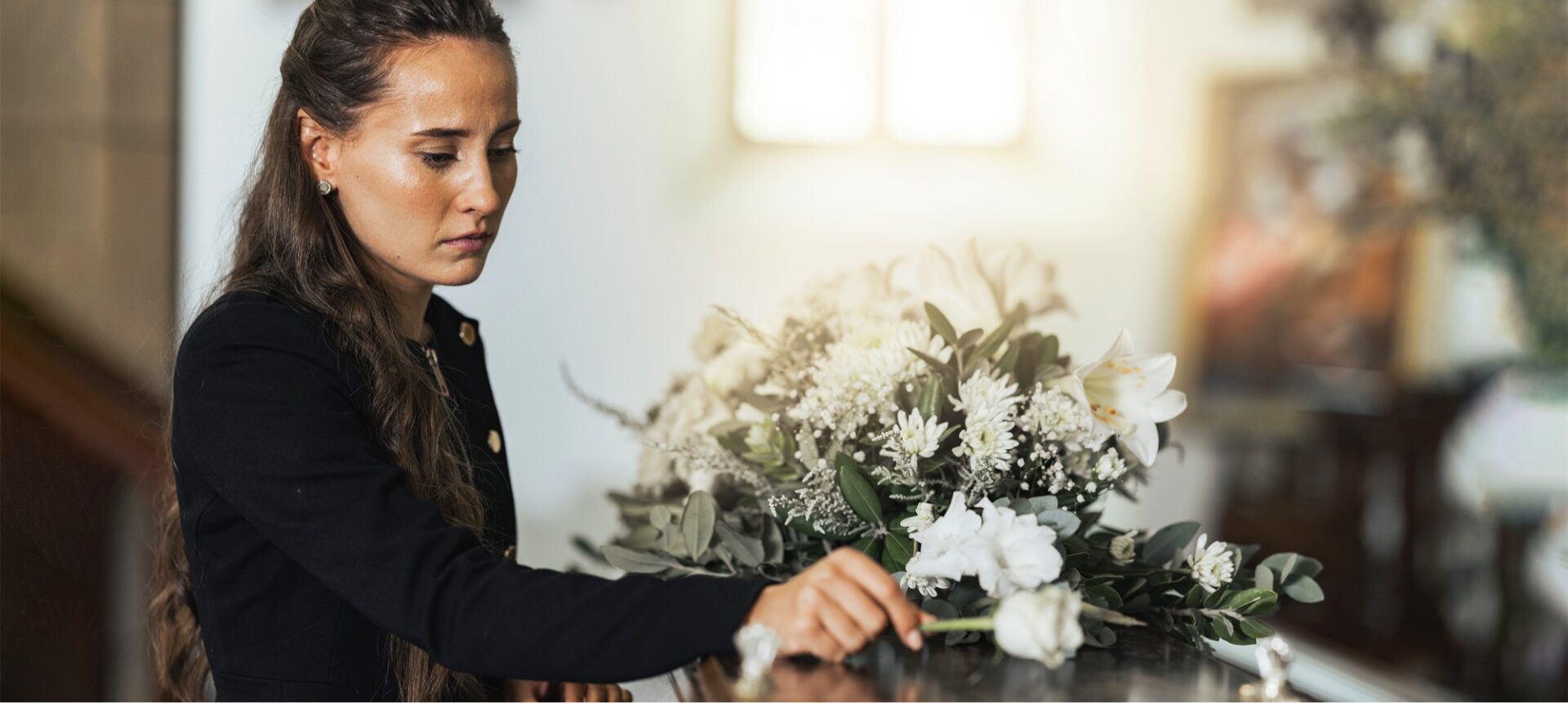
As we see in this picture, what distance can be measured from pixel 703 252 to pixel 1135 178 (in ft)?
4.04

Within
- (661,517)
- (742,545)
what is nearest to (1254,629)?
(742,545)

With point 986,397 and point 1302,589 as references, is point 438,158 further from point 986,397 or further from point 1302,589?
point 1302,589

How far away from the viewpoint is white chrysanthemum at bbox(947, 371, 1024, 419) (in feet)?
3.66

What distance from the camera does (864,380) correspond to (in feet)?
3.94

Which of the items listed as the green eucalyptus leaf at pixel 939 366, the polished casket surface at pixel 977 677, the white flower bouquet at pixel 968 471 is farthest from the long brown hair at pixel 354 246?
the green eucalyptus leaf at pixel 939 366

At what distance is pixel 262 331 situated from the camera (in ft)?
3.52

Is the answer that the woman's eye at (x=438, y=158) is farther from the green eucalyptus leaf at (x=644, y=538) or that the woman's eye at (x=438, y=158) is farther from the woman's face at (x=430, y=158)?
the green eucalyptus leaf at (x=644, y=538)

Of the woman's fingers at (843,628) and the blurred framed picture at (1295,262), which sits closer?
the woman's fingers at (843,628)

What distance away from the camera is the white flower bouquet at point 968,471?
1046mm

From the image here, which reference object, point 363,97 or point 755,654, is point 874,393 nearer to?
point 755,654

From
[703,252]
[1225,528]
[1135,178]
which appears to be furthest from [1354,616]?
[703,252]

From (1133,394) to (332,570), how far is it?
28.2 inches

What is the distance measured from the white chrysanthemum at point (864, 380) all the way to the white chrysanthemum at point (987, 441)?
8cm

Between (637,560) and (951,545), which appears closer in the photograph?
(951,545)
